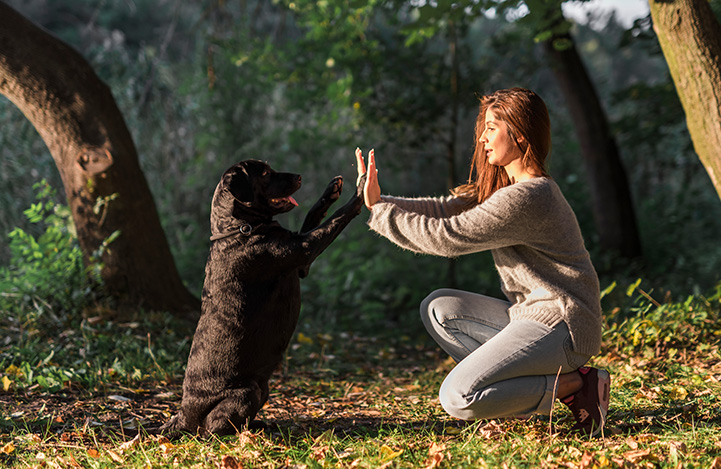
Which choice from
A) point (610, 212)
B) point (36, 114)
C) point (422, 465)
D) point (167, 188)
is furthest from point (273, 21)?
point (422, 465)

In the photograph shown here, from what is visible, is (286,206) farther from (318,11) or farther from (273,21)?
(273,21)

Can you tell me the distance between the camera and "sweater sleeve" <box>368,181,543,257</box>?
2371 mm

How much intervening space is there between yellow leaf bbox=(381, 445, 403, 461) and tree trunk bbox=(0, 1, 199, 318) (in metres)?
2.65

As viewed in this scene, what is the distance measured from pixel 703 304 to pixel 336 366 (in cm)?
273

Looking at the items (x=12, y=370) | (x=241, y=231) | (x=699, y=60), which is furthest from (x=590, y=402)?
(x=12, y=370)

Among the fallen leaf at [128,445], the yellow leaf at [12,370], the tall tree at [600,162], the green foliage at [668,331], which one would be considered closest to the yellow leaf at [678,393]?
the green foliage at [668,331]

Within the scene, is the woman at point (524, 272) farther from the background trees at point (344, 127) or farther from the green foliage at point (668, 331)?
the background trees at point (344, 127)

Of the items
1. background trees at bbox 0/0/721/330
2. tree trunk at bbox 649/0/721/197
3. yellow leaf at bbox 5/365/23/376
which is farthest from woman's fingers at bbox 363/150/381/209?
background trees at bbox 0/0/721/330

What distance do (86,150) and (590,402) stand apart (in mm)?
3779

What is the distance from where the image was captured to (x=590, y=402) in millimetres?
2502

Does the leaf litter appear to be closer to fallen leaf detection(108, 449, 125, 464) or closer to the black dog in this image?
fallen leaf detection(108, 449, 125, 464)

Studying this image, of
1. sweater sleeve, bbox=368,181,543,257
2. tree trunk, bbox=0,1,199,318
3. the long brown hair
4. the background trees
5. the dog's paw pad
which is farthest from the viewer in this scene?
the background trees

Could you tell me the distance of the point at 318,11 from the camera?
676cm

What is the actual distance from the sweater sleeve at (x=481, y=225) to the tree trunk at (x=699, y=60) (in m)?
2.00
